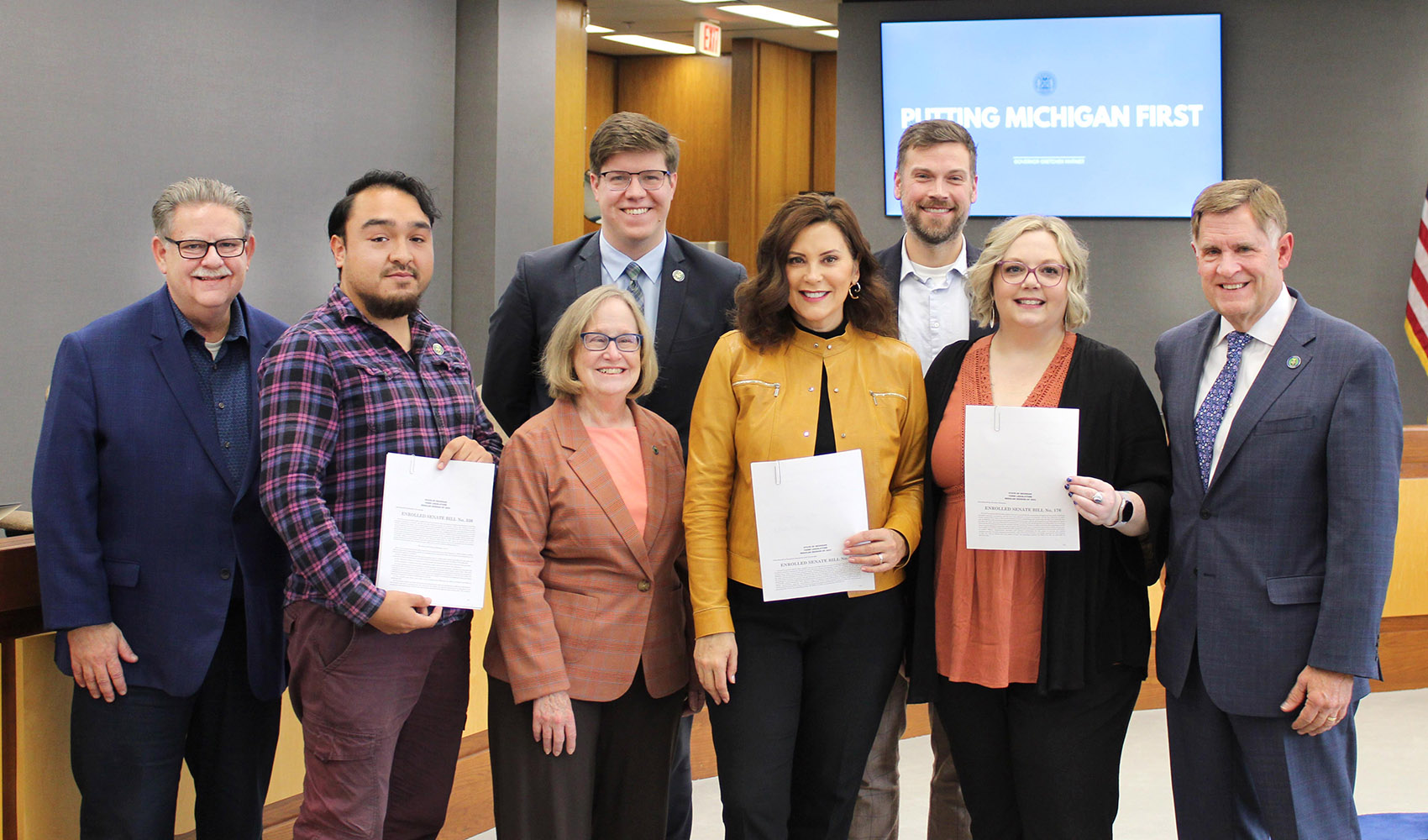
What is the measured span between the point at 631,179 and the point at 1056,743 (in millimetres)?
1581

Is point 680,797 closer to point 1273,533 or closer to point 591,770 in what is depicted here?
point 591,770

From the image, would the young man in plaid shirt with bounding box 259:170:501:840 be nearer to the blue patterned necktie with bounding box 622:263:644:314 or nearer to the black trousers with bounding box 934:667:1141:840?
the blue patterned necktie with bounding box 622:263:644:314

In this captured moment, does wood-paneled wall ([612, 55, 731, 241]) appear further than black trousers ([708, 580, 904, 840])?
Yes

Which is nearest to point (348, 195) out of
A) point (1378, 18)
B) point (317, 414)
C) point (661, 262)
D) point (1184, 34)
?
point (317, 414)

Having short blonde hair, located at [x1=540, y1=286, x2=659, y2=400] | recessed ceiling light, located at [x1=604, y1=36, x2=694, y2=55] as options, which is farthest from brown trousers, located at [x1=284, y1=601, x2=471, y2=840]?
recessed ceiling light, located at [x1=604, y1=36, x2=694, y2=55]

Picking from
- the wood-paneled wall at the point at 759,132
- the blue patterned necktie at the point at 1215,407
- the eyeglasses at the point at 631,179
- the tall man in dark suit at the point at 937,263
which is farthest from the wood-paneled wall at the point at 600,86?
the blue patterned necktie at the point at 1215,407

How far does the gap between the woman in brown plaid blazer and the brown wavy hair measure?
24 cm

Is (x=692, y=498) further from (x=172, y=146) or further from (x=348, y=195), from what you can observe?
(x=172, y=146)

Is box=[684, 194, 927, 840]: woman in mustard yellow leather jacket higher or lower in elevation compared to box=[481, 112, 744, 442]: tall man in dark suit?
lower

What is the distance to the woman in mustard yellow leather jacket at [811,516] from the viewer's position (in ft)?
7.26

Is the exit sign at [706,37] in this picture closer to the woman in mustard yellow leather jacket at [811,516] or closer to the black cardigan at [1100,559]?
the woman in mustard yellow leather jacket at [811,516]

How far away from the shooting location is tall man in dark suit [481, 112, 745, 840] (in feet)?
8.81

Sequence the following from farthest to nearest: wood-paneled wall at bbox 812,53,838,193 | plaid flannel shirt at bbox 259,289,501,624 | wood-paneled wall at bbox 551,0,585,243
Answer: wood-paneled wall at bbox 812,53,838,193 → wood-paneled wall at bbox 551,0,585,243 → plaid flannel shirt at bbox 259,289,501,624

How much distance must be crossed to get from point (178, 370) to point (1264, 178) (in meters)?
7.01
